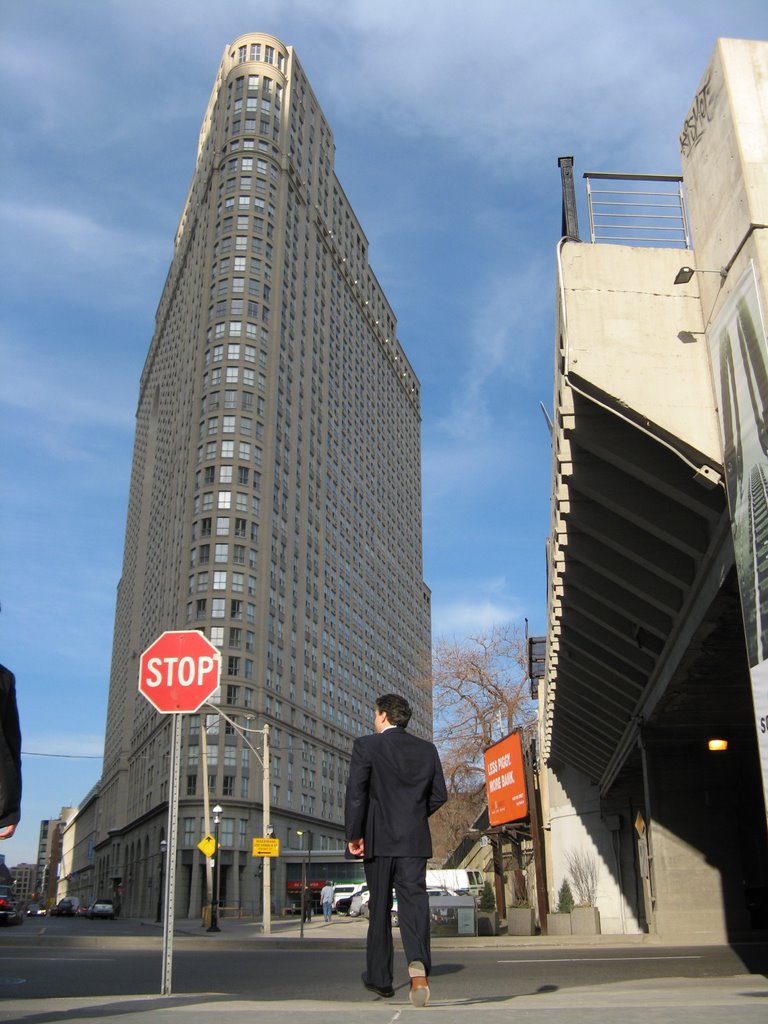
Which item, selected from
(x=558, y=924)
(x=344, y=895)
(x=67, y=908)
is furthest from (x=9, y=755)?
(x=67, y=908)

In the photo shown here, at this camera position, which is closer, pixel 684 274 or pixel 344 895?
pixel 684 274

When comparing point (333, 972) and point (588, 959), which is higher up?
point (333, 972)

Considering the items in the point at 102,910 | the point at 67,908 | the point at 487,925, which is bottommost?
the point at 67,908

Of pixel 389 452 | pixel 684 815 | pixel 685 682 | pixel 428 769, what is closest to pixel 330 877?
pixel 684 815

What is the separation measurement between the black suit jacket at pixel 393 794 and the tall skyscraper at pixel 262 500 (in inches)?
1854

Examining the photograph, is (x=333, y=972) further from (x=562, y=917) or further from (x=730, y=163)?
(x=562, y=917)

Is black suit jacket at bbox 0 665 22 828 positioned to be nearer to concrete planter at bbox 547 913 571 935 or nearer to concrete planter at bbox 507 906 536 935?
concrete planter at bbox 507 906 536 935

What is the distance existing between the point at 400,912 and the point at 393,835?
0.40 m

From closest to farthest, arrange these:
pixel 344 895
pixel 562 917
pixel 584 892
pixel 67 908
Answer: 1. pixel 562 917
2. pixel 584 892
3. pixel 344 895
4. pixel 67 908

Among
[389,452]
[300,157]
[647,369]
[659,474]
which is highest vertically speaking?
[300,157]

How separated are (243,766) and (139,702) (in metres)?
38.8

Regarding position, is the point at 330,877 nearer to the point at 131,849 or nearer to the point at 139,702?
the point at 131,849

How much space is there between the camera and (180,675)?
7.02 m

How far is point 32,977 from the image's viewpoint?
918cm
